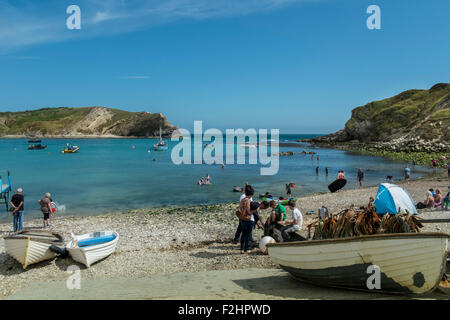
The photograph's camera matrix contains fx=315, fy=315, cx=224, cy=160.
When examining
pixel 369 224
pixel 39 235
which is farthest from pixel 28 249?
pixel 369 224

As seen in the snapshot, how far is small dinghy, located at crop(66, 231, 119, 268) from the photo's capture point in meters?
9.98

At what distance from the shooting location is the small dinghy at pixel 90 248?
998cm

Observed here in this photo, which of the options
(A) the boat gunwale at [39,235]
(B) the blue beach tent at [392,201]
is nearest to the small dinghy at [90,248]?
(A) the boat gunwale at [39,235]

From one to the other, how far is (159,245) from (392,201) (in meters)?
9.85

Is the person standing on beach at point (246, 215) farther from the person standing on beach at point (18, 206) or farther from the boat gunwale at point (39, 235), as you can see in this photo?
the person standing on beach at point (18, 206)

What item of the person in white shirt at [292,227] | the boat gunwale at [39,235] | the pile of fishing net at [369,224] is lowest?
the boat gunwale at [39,235]

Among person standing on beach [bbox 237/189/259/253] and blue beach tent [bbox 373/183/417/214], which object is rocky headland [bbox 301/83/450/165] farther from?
person standing on beach [bbox 237/189/259/253]

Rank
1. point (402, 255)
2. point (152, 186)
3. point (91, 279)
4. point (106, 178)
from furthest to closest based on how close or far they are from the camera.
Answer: point (106, 178) < point (152, 186) < point (91, 279) < point (402, 255)

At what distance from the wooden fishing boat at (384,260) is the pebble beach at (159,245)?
2414 mm

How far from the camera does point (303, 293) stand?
6758mm

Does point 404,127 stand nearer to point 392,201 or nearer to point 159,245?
point 392,201

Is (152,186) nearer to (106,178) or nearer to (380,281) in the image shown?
(106,178)
